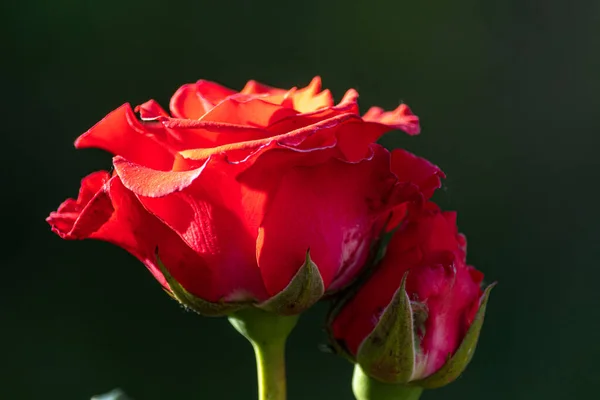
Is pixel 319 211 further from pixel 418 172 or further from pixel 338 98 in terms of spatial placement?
pixel 338 98

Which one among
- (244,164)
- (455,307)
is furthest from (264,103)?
(455,307)

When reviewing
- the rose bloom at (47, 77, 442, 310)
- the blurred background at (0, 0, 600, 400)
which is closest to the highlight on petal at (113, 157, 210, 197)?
the rose bloom at (47, 77, 442, 310)

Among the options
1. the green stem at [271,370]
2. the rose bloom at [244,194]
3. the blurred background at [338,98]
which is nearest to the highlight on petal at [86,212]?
the rose bloom at [244,194]

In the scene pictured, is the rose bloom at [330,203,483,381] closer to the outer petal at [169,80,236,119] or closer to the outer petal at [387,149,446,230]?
the outer petal at [387,149,446,230]

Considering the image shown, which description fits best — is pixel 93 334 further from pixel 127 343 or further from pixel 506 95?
pixel 506 95

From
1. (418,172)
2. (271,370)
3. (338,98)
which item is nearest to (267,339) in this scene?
(271,370)

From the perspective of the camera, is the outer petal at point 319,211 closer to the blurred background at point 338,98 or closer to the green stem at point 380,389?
the green stem at point 380,389
